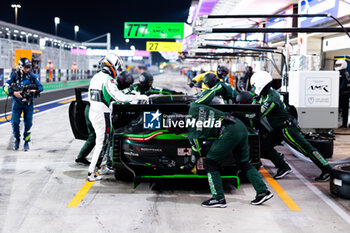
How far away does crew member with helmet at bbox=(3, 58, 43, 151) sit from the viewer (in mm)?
9281

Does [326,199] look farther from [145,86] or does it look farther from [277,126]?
[145,86]

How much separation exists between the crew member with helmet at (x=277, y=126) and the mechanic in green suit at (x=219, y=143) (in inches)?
56.8

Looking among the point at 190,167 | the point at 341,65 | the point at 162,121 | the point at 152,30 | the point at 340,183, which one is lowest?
the point at 340,183

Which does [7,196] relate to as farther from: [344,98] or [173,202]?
[344,98]

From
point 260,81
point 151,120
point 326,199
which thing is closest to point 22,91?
point 151,120

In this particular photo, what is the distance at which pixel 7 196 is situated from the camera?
5898mm

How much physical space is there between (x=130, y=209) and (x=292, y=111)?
5.50 metres

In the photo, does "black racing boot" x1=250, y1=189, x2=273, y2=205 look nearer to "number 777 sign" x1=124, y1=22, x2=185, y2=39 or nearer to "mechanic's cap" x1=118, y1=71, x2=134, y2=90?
"mechanic's cap" x1=118, y1=71, x2=134, y2=90

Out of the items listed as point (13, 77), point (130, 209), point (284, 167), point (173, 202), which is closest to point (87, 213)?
point (130, 209)

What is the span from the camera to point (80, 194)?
19.9ft

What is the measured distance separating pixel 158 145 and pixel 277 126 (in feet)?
7.06

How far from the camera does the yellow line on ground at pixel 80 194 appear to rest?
5.61 metres

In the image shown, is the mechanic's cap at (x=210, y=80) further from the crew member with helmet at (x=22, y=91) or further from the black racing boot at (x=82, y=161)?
the crew member with helmet at (x=22, y=91)

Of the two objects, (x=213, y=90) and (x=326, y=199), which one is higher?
(x=213, y=90)
